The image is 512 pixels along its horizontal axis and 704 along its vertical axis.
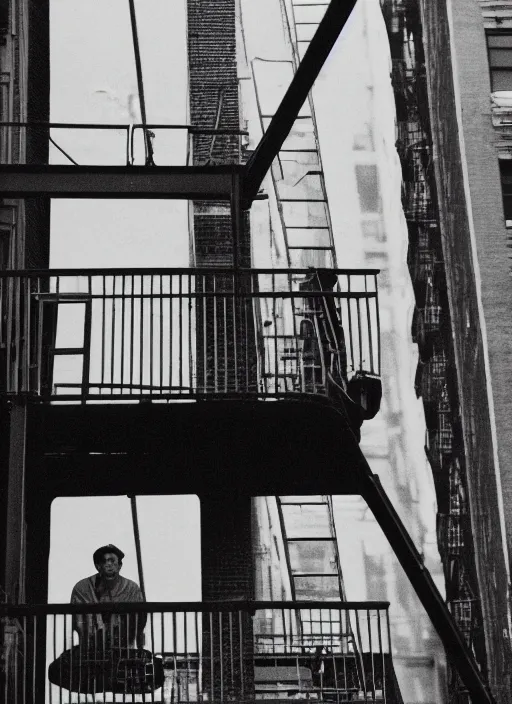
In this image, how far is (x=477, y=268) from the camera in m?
17.8

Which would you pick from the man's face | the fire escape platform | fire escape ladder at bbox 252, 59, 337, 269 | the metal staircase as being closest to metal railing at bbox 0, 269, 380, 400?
the fire escape platform

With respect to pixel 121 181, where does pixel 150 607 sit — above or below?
below

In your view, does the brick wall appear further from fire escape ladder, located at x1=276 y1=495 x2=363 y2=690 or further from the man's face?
fire escape ladder, located at x1=276 y1=495 x2=363 y2=690

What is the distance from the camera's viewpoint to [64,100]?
1814 centimetres

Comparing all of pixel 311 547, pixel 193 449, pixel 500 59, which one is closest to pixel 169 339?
pixel 193 449

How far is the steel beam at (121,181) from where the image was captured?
1423cm

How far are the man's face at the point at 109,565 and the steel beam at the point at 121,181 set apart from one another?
A: 345 cm

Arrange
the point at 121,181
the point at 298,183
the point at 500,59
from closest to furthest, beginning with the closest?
the point at 121,181, the point at 500,59, the point at 298,183

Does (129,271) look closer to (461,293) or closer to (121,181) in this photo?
(121,181)

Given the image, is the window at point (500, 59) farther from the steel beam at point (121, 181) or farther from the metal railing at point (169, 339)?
the steel beam at point (121, 181)

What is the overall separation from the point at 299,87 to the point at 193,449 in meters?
3.49

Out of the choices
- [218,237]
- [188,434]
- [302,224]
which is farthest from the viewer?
[302,224]

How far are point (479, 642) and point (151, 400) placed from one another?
A: 5.67m

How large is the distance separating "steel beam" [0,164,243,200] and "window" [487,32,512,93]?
602 cm
